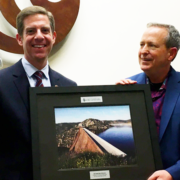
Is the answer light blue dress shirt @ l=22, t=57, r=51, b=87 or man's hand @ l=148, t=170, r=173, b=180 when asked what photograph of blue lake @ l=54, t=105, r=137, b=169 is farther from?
light blue dress shirt @ l=22, t=57, r=51, b=87

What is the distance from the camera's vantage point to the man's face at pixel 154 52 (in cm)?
146

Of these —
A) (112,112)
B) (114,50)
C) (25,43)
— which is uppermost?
(114,50)

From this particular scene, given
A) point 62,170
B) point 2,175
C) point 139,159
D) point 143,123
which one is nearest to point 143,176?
point 139,159

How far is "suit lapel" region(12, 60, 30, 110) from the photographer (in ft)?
3.83

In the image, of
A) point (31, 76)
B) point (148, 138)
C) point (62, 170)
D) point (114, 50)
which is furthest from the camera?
point (114, 50)

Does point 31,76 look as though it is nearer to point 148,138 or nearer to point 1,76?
point 1,76

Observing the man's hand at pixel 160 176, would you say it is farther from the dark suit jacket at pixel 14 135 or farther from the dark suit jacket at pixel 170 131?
the dark suit jacket at pixel 14 135

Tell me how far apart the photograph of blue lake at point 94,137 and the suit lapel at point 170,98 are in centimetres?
20

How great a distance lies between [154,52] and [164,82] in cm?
17

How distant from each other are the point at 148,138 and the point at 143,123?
68 mm

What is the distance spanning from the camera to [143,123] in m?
1.20

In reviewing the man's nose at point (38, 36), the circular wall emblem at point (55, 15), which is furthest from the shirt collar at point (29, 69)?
the circular wall emblem at point (55, 15)

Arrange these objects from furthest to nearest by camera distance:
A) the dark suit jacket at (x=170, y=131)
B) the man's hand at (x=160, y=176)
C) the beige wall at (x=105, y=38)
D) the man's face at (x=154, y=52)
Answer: the beige wall at (x=105, y=38), the man's face at (x=154, y=52), the dark suit jacket at (x=170, y=131), the man's hand at (x=160, y=176)

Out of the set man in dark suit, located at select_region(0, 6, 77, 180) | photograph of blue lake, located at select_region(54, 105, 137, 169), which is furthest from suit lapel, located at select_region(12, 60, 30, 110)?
photograph of blue lake, located at select_region(54, 105, 137, 169)
